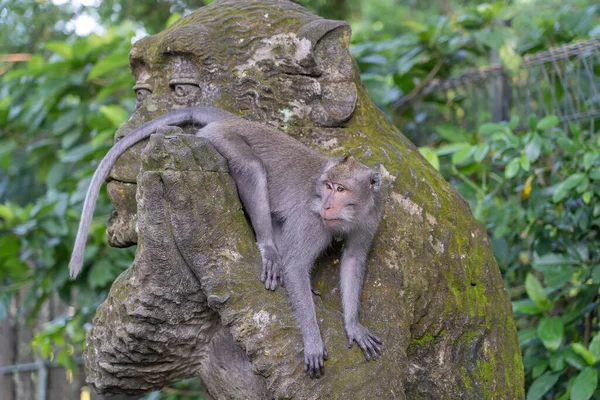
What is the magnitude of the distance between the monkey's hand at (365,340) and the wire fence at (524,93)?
3.43 m

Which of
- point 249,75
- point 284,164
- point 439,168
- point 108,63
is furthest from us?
point 439,168

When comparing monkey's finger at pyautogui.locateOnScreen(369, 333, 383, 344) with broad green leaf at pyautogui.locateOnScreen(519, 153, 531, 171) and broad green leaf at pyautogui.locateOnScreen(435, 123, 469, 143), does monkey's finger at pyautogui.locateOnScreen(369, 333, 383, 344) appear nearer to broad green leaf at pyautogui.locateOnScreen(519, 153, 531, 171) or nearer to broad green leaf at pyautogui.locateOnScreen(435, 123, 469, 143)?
broad green leaf at pyautogui.locateOnScreen(519, 153, 531, 171)

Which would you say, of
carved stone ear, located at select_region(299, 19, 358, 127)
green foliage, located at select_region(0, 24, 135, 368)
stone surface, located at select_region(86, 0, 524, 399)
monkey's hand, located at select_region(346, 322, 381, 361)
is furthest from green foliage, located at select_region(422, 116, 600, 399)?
green foliage, located at select_region(0, 24, 135, 368)

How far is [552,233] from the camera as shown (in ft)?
18.0

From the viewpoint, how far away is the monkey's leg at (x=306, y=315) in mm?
2881

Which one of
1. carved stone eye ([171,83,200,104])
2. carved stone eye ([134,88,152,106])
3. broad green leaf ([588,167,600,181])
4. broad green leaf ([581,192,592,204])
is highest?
carved stone eye ([171,83,200,104])

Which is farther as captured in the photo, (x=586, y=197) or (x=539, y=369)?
(x=539, y=369)

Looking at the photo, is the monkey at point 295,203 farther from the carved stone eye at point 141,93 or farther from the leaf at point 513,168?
the leaf at point 513,168

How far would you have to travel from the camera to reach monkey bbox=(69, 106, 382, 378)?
3104 mm

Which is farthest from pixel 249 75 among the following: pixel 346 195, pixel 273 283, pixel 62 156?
pixel 62 156

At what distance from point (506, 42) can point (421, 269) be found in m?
3.93

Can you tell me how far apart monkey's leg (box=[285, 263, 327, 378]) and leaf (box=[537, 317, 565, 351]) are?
2.42m

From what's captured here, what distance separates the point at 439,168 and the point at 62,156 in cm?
332

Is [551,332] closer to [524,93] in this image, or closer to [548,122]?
[548,122]
